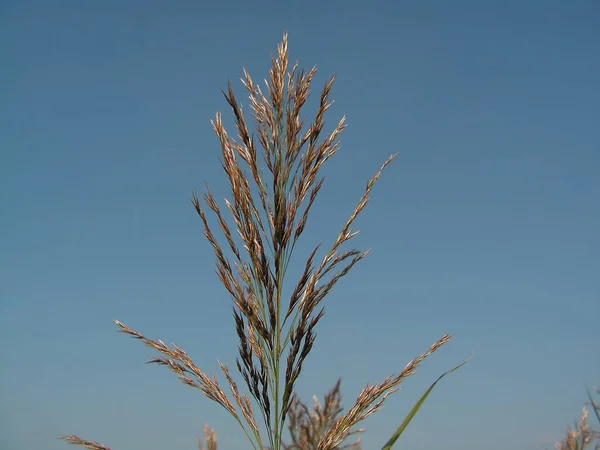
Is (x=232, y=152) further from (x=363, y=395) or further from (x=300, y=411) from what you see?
(x=300, y=411)

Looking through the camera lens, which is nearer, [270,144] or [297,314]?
[297,314]

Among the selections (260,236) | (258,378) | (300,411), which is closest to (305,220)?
(260,236)

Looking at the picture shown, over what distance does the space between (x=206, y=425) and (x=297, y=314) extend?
5.85 feet

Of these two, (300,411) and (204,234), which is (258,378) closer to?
(204,234)

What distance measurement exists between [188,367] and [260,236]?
691mm

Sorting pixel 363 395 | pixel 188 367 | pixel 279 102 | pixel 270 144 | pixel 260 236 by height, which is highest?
pixel 279 102

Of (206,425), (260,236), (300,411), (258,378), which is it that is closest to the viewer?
(258,378)

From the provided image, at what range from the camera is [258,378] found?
2463mm

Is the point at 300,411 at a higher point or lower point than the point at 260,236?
lower

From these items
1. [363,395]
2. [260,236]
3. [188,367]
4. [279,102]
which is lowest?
[363,395]

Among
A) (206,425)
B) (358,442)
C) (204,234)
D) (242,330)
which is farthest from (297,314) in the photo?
(358,442)

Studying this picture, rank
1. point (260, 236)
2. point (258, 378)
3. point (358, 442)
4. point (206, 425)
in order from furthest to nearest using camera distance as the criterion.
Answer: point (358, 442) → point (206, 425) → point (260, 236) → point (258, 378)

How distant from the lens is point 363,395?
255 centimetres

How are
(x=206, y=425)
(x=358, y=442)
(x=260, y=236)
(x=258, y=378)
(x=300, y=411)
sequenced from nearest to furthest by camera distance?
(x=258, y=378), (x=260, y=236), (x=300, y=411), (x=206, y=425), (x=358, y=442)
